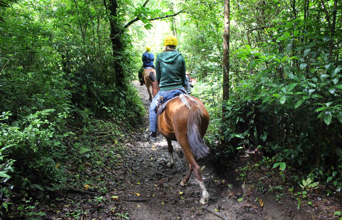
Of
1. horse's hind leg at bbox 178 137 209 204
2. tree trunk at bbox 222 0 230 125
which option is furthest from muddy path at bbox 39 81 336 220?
tree trunk at bbox 222 0 230 125

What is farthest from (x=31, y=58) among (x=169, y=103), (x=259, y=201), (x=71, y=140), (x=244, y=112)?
(x=259, y=201)

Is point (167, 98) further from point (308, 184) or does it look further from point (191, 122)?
point (308, 184)

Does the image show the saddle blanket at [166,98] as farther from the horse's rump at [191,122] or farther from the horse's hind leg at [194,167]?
the horse's hind leg at [194,167]

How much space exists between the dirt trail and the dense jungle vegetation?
1.94 ft

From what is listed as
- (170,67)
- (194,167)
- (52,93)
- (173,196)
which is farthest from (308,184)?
(52,93)

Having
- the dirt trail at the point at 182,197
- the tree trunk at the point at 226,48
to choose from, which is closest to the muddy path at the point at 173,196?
the dirt trail at the point at 182,197

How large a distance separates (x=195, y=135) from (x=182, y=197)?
141cm

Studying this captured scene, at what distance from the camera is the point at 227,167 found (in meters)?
4.57

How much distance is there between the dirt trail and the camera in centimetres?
336

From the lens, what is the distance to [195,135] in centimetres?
384

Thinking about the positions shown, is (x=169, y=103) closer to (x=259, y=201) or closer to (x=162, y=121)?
(x=162, y=121)

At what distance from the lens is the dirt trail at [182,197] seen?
11.0 ft

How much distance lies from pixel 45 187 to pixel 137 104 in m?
5.92

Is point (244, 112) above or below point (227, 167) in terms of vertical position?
above
